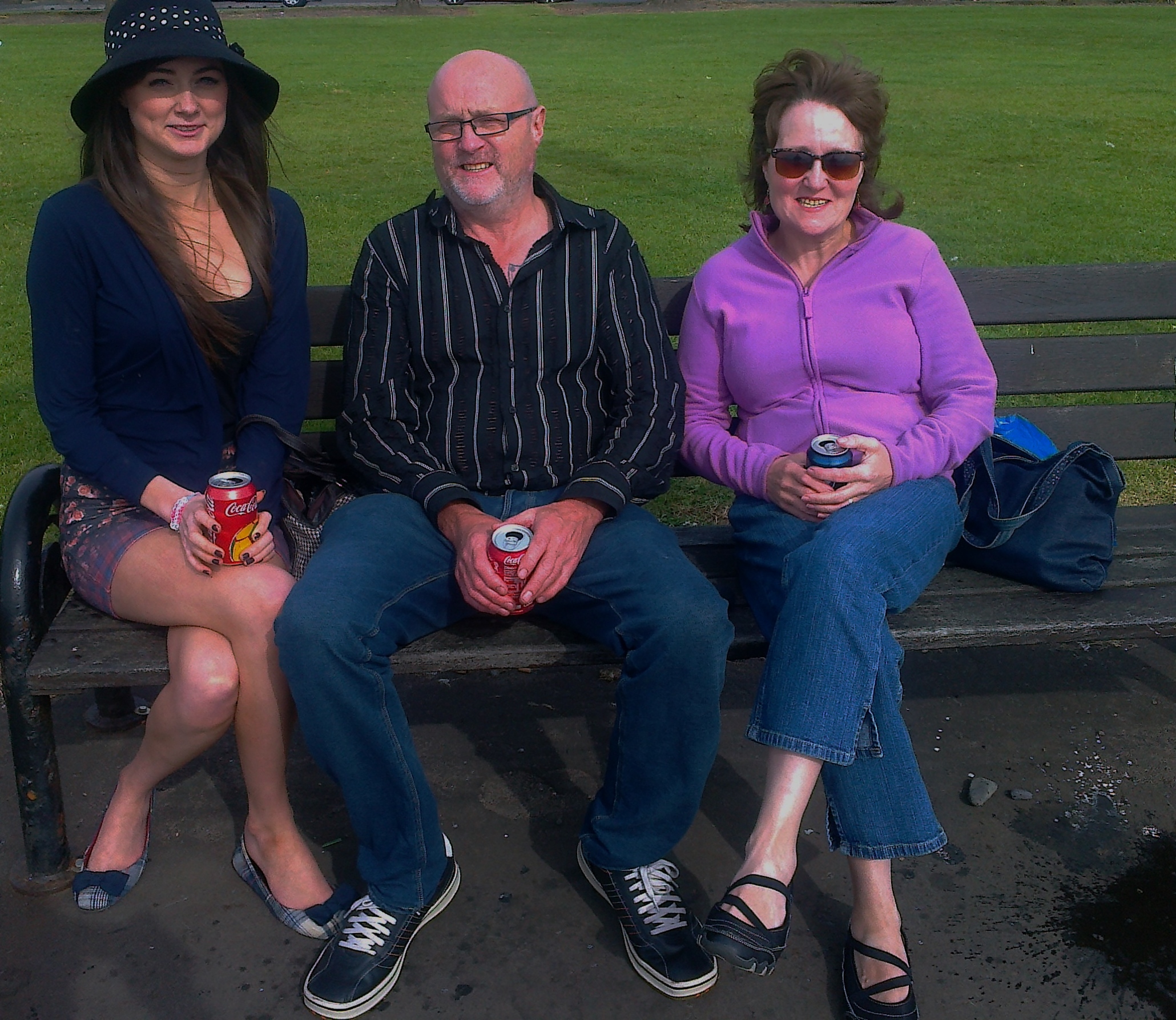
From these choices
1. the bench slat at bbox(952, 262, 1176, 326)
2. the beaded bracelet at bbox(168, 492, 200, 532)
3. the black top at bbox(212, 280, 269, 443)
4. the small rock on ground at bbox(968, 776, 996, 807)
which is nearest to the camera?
the beaded bracelet at bbox(168, 492, 200, 532)

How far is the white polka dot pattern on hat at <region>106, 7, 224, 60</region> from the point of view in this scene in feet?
10.1

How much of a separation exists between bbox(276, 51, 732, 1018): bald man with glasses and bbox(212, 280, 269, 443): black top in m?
0.25

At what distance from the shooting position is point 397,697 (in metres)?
2.92

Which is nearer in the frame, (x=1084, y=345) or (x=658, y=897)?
(x=658, y=897)

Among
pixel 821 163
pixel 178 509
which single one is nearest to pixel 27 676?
pixel 178 509

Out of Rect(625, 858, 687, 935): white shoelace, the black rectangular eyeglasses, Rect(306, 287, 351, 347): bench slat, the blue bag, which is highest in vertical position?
the black rectangular eyeglasses

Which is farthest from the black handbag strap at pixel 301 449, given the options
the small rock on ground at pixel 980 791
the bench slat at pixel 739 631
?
the small rock on ground at pixel 980 791

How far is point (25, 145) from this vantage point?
42.8ft

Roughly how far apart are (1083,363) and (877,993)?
2.16 m

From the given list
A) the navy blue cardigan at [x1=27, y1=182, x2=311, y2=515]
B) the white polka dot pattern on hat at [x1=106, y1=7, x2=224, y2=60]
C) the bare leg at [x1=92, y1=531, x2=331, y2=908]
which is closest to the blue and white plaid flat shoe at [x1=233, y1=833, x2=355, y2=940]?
the bare leg at [x1=92, y1=531, x2=331, y2=908]

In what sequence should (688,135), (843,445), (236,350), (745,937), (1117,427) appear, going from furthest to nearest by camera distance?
1. (688,135)
2. (1117,427)
3. (236,350)
4. (843,445)
5. (745,937)

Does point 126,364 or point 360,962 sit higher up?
point 126,364

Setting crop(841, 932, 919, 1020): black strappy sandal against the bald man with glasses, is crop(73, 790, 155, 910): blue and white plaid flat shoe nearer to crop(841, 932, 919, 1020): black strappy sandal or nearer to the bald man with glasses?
the bald man with glasses

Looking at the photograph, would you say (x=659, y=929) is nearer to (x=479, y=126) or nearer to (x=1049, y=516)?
(x=1049, y=516)
